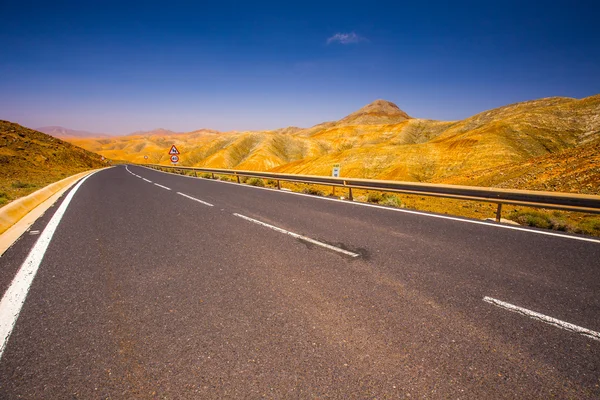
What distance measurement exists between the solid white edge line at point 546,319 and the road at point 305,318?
0.03 metres

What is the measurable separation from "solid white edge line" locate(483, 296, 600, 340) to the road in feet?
0.10

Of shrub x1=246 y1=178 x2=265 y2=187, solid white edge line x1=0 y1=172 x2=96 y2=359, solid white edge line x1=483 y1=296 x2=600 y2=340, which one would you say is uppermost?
Answer: shrub x1=246 y1=178 x2=265 y2=187

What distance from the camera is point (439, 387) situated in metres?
1.81

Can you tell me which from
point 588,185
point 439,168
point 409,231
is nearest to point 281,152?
point 439,168

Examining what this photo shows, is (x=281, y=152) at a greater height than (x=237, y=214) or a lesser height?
greater

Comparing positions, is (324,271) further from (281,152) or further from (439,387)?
(281,152)

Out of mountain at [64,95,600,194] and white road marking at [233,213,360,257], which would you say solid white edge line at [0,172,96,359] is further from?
mountain at [64,95,600,194]

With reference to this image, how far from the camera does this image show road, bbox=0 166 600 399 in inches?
72.3

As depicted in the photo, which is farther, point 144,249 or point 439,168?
point 439,168

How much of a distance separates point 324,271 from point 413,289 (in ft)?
3.53

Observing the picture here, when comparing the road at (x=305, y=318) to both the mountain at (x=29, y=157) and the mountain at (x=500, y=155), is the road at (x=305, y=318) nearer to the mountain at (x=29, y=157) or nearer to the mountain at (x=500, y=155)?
the mountain at (x=500, y=155)

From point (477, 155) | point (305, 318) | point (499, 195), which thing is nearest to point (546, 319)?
point (305, 318)

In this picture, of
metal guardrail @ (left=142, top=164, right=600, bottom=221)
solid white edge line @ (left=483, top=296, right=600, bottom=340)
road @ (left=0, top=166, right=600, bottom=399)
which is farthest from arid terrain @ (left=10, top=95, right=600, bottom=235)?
solid white edge line @ (left=483, top=296, right=600, bottom=340)

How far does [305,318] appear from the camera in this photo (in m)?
2.54
